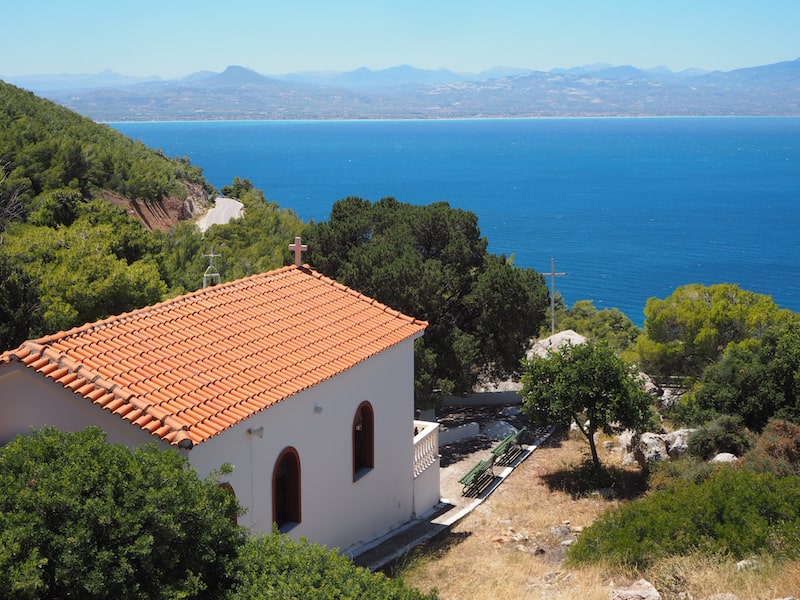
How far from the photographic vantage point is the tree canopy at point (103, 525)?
6605 millimetres

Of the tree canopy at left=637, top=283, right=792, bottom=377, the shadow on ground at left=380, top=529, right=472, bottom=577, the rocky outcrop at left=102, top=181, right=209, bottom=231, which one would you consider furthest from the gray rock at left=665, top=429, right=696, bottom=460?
the rocky outcrop at left=102, top=181, right=209, bottom=231

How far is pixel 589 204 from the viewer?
122m

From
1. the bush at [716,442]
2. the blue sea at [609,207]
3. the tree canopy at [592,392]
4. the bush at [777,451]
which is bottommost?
the blue sea at [609,207]

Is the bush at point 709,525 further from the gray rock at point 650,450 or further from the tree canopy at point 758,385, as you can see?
the tree canopy at point 758,385

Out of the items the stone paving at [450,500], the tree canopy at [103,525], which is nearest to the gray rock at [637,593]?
the tree canopy at [103,525]

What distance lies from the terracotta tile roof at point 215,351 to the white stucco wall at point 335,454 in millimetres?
269

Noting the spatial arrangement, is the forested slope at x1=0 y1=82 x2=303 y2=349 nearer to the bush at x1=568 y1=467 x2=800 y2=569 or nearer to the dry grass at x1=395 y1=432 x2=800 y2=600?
the dry grass at x1=395 y1=432 x2=800 y2=600

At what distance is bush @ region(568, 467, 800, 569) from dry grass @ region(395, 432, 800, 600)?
42cm

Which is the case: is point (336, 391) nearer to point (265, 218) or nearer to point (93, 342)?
point (93, 342)

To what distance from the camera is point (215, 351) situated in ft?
38.4

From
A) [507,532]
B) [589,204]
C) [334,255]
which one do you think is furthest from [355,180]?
[507,532]

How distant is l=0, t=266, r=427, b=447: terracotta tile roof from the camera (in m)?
9.79

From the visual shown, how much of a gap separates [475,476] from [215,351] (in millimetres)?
7762

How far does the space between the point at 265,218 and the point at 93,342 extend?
43618mm
